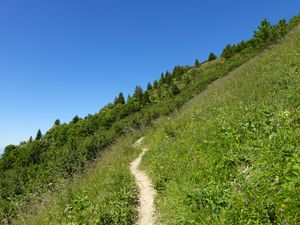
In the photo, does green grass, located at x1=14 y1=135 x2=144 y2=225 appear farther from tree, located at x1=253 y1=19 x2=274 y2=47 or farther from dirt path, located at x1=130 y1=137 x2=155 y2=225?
tree, located at x1=253 y1=19 x2=274 y2=47

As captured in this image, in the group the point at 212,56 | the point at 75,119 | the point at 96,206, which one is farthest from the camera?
the point at 75,119

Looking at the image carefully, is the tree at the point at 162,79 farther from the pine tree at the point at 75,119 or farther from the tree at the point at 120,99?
the pine tree at the point at 75,119


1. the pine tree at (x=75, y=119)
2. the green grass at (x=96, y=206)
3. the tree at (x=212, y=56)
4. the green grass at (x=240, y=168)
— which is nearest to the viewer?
the green grass at (x=240, y=168)

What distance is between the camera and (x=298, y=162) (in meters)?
4.87

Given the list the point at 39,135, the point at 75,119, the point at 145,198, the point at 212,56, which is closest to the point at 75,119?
the point at 75,119

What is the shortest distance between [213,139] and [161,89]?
6346 centimetres

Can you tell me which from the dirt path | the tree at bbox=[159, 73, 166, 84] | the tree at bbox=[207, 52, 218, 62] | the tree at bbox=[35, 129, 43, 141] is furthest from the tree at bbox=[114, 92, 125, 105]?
the dirt path

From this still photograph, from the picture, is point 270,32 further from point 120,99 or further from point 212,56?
point 120,99

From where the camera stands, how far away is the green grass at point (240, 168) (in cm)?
456

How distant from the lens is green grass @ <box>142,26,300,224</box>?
4.56 m

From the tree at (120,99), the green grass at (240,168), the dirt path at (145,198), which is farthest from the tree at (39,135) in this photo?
the green grass at (240,168)

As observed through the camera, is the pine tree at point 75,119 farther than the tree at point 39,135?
No

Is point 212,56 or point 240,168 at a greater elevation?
point 212,56

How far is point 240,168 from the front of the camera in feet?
21.9
